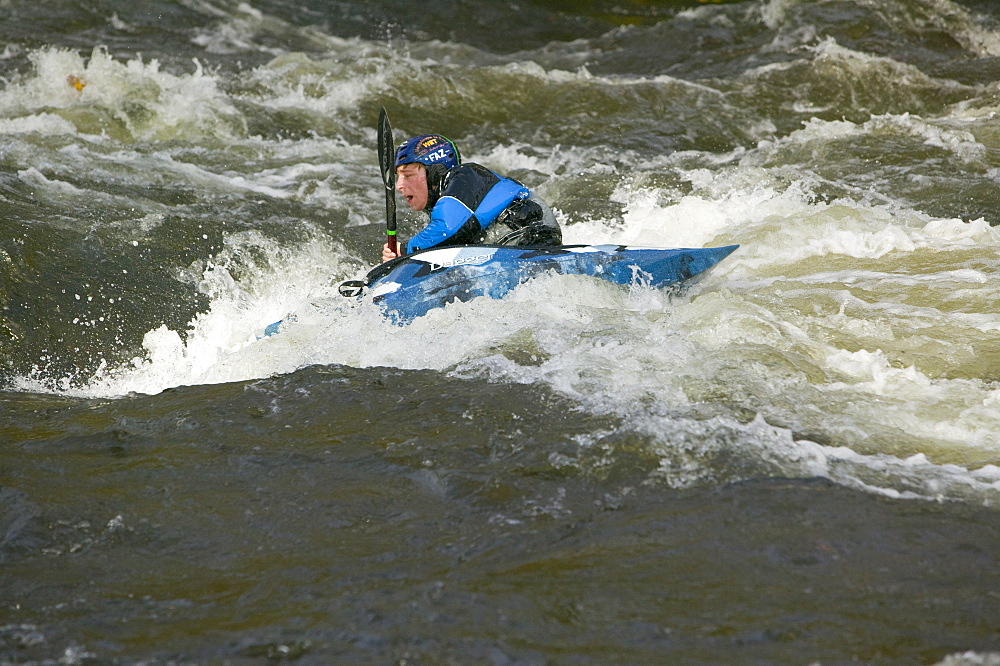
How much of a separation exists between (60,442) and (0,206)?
3440mm

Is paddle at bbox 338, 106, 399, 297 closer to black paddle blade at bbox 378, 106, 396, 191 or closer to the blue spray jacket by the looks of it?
black paddle blade at bbox 378, 106, 396, 191

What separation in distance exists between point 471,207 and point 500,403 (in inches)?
76.5

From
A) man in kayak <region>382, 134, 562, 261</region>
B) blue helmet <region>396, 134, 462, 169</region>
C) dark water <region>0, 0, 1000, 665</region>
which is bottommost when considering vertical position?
dark water <region>0, 0, 1000, 665</region>

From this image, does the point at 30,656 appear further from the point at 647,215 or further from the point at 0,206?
the point at 647,215

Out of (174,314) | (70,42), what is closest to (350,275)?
(174,314)

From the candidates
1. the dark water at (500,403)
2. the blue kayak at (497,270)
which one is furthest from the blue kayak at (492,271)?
the dark water at (500,403)

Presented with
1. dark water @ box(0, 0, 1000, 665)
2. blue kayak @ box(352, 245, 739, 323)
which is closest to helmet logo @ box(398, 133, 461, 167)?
blue kayak @ box(352, 245, 739, 323)

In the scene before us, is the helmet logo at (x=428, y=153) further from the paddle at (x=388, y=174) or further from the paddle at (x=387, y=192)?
the paddle at (x=388, y=174)

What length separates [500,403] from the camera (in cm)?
373

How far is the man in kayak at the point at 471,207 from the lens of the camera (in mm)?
5367

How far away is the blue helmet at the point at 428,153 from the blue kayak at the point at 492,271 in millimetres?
628

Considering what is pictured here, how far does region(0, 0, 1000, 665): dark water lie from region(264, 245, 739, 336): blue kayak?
0.40 ft

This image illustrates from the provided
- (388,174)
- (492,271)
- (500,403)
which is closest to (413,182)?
(388,174)

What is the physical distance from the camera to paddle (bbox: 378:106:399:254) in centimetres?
595
